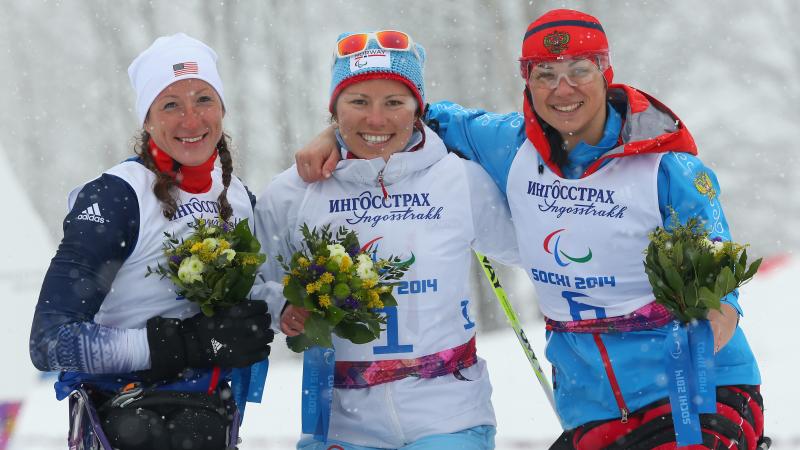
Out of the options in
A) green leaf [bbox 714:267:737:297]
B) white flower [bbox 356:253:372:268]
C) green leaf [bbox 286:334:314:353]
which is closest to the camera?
green leaf [bbox 714:267:737:297]

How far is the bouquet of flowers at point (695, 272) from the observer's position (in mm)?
3338

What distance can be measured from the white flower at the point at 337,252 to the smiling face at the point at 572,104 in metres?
1.10

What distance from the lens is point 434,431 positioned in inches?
158

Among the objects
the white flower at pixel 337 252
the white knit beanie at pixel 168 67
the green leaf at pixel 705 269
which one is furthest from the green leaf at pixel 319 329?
the green leaf at pixel 705 269

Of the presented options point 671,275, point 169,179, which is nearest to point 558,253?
point 671,275

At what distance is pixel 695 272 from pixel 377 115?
1.48 meters

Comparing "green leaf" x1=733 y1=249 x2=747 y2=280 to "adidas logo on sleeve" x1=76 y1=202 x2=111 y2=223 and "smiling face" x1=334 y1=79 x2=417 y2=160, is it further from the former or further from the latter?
"adidas logo on sleeve" x1=76 y1=202 x2=111 y2=223

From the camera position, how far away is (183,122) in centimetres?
380

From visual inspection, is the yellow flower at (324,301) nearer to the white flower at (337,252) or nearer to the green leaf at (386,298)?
the white flower at (337,252)

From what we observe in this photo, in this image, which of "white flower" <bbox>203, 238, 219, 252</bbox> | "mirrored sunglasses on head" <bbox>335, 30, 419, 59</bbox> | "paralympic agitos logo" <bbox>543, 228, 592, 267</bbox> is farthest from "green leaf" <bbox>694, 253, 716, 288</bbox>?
"white flower" <bbox>203, 238, 219, 252</bbox>

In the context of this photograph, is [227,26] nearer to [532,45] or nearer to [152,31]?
[152,31]

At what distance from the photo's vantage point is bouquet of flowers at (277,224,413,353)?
3547 millimetres

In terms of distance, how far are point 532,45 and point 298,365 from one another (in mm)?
7173

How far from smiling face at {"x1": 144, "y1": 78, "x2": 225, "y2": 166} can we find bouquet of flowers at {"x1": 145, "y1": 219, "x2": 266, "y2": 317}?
1.07ft
